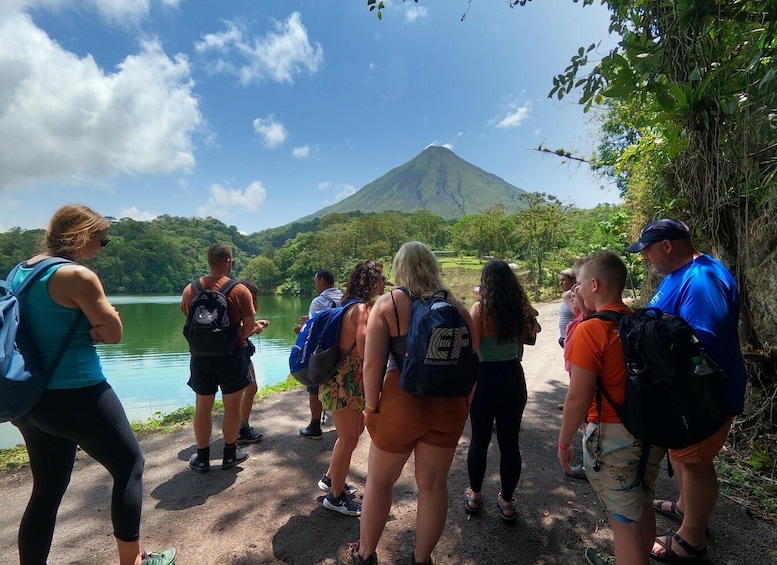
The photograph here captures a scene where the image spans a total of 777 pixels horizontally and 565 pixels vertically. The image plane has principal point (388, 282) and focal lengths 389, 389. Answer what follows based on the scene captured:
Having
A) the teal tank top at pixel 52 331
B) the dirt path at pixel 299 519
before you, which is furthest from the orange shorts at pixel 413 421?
the teal tank top at pixel 52 331

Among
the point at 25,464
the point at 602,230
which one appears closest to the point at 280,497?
the point at 25,464

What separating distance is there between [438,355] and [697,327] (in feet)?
4.30

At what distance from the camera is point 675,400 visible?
1.55 meters

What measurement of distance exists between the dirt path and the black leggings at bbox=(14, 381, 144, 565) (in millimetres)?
565

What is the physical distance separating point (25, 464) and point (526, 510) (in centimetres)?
430

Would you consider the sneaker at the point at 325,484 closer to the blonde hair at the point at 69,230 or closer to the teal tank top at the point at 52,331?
the teal tank top at the point at 52,331

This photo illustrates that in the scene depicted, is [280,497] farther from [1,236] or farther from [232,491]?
[1,236]

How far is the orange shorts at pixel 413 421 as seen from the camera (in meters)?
1.82

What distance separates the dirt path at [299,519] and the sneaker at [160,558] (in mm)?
92

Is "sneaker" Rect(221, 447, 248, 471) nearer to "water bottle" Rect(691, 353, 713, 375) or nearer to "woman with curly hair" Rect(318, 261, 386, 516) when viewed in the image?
"woman with curly hair" Rect(318, 261, 386, 516)

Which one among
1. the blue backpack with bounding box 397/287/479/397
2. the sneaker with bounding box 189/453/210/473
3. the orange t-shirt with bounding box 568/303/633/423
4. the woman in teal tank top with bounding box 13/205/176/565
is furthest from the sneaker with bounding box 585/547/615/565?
the sneaker with bounding box 189/453/210/473

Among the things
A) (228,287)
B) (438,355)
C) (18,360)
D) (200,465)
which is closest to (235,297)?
(228,287)

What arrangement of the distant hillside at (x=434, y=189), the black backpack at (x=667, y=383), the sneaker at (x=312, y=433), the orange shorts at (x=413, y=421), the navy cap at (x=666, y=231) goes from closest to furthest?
the black backpack at (x=667, y=383) < the orange shorts at (x=413, y=421) < the navy cap at (x=666, y=231) < the sneaker at (x=312, y=433) < the distant hillside at (x=434, y=189)

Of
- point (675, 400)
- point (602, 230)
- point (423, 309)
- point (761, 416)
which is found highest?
point (602, 230)
